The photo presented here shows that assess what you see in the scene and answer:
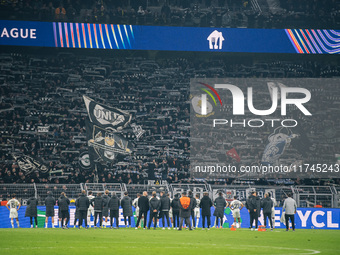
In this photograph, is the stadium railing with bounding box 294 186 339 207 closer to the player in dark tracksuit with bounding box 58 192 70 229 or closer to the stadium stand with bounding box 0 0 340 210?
the stadium stand with bounding box 0 0 340 210

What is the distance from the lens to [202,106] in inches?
1550

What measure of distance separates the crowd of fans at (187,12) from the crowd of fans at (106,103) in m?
3.02

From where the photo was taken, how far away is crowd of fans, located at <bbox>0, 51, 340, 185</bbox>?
117 feet

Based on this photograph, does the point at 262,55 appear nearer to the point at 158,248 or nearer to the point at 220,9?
the point at 220,9

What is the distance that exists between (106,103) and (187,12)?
27.5ft

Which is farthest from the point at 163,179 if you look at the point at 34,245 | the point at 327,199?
the point at 34,245

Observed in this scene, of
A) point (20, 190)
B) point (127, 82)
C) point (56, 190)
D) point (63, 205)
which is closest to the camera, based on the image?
point (63, 205)

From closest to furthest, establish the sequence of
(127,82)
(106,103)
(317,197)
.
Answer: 1. (317,197)
2. (106,103)
3. (127,82)

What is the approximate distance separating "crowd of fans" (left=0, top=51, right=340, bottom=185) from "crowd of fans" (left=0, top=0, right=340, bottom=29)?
302cm

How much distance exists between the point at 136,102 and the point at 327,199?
1503 centimetres

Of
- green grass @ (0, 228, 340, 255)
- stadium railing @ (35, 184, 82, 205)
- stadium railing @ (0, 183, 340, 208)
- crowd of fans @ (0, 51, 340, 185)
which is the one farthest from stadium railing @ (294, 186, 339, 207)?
stadium railing @ (35, 184, 82, 205)

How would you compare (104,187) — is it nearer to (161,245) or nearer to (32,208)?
(32,208)

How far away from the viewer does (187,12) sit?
40188mm

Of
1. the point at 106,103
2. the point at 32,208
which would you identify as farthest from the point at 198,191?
the point at 106,103
